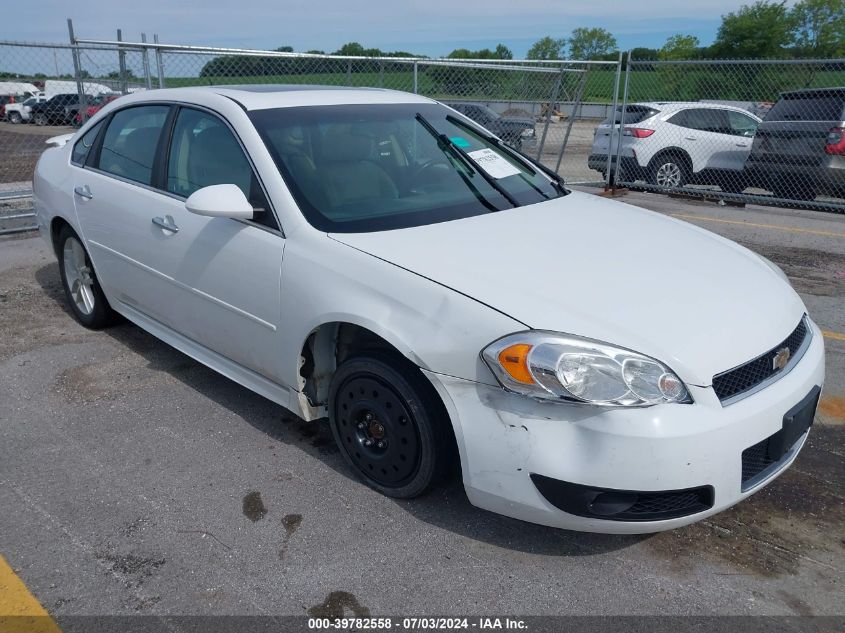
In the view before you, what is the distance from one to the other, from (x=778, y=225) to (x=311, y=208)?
7559 mm

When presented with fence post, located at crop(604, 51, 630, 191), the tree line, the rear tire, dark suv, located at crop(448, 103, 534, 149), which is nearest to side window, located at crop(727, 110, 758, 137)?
the rear tire

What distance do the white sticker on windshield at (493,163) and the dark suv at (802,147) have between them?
7362 millimetres

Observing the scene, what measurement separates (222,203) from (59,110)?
12.3m

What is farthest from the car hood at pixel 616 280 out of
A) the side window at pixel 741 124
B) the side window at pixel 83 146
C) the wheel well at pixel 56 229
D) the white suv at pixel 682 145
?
the side window at pixel 741 124

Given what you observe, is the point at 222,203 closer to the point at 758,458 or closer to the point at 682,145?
the point at 758,458

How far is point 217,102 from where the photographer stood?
368 centimetres

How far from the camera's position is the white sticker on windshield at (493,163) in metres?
3.83

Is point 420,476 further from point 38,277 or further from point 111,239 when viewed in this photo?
point 38,277

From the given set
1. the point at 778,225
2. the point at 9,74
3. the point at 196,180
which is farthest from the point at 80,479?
the point at 778,225

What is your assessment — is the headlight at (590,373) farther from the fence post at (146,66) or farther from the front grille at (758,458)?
the fence post at (146,66)

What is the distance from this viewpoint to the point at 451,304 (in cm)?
259

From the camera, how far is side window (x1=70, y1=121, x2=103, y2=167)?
466cm

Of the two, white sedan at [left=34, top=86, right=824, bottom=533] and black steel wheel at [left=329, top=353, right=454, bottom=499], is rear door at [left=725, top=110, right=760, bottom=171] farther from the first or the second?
black steel wheel at [left=329, top=353, right=454, bottom=499]

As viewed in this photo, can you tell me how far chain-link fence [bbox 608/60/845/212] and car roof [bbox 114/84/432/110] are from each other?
22.5ft
